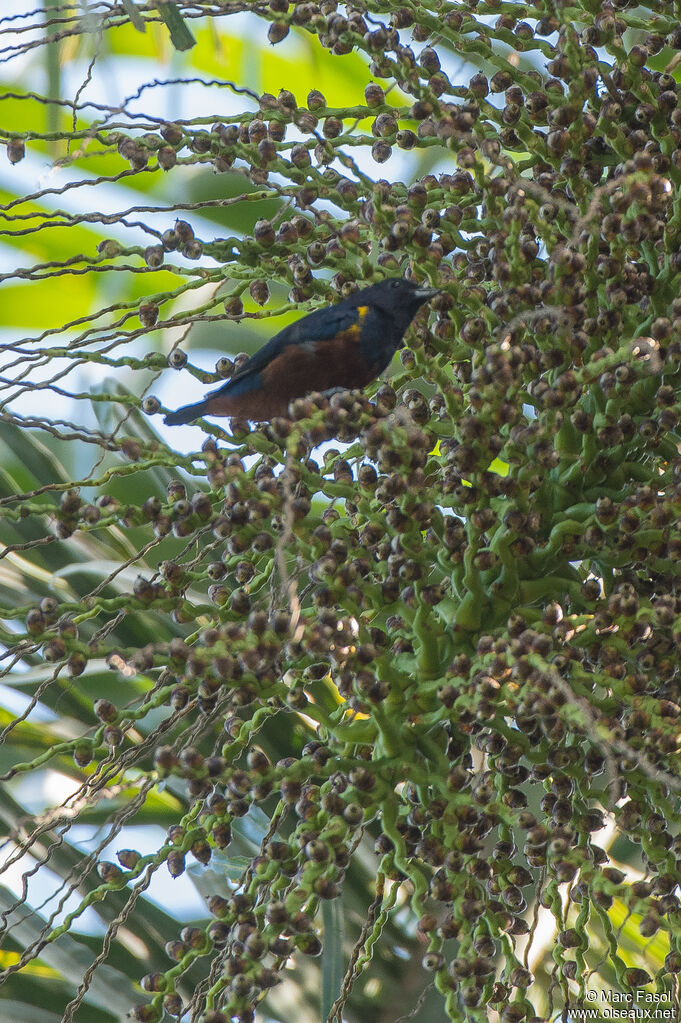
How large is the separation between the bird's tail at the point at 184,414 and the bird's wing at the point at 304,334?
0.05m

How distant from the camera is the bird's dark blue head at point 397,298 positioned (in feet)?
2.45

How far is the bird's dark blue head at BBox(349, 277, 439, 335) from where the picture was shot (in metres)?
0.75

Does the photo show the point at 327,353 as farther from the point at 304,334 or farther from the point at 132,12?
the point at 132,12

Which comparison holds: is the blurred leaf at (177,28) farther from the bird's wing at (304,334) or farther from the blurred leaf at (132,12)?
the bird's wing at (304,334)

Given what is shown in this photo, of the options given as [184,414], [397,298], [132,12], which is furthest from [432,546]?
[132,12]

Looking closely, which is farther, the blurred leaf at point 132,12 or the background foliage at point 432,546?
the blurred leaf at point 132,12

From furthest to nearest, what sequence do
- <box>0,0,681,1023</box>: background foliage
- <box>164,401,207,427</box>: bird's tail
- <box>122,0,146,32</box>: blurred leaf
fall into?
<box>164,401,207,427</box>: bird's tail
<box>122,0,146,32</box>: blurred leaf
<box>0,0,681,1023</box>: background foliage

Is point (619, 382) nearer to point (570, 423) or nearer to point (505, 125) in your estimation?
point (570, 423)

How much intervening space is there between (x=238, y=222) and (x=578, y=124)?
0.88 metres

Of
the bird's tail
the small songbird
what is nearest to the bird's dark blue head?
the small songbird

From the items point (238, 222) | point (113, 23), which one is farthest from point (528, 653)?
point (238, 222)

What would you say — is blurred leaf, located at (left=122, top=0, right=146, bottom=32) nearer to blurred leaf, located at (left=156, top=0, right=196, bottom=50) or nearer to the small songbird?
blurred leaf, located at (left=156, top=0, right=196, bottom=50)

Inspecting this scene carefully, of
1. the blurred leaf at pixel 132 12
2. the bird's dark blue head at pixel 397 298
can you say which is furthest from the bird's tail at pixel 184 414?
the blurred leaf at pixel 132 12

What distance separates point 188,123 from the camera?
0.73 metres
